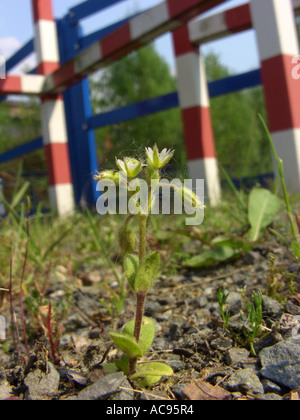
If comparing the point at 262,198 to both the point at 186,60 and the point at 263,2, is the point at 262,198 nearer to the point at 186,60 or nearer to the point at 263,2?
the point at 263,2

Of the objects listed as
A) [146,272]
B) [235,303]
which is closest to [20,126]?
[235,303]

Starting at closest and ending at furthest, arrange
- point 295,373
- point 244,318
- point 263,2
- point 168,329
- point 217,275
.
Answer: point 295,373 < point 244,318 < point 168,329 < point 217,275 < point 263,2

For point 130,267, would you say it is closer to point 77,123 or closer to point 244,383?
point 244,383

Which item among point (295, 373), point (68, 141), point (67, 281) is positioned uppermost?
point (68, 141)

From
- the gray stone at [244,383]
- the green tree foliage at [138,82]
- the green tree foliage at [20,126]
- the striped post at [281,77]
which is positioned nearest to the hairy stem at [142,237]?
the gray stone at [244,383]

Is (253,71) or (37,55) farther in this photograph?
(37,55)

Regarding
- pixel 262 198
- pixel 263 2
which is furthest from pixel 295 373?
pixel 263 2

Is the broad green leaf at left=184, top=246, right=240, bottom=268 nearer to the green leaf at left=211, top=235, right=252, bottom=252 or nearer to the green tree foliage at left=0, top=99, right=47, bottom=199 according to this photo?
the green leaf at left=211, top=235, right=252, bottom=252
